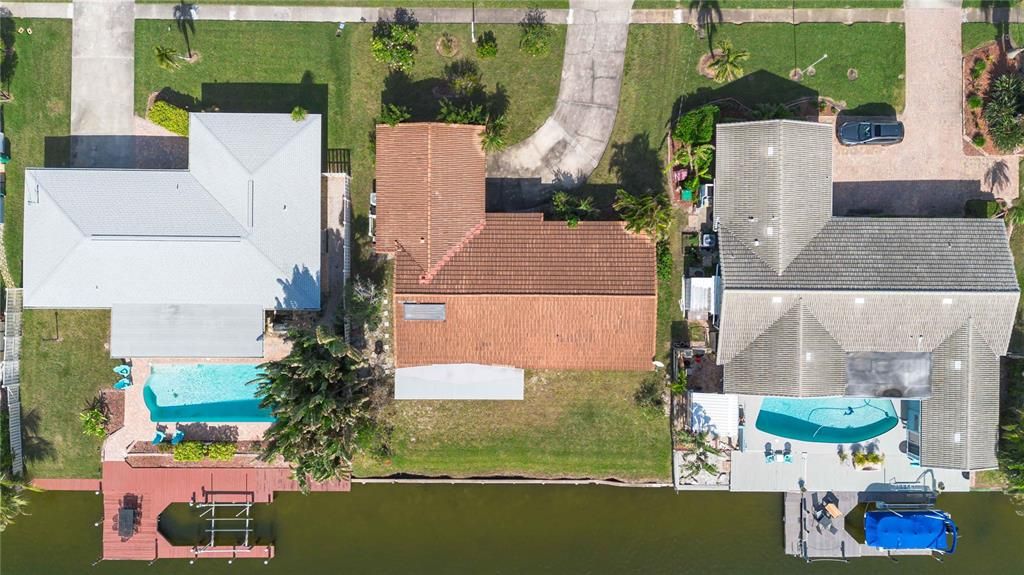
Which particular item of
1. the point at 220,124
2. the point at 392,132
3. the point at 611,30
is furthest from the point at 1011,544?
the point at 220,124

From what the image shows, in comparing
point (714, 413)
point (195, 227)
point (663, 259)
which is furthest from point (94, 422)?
point (714, 413)

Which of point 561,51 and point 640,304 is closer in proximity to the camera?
point 640,304

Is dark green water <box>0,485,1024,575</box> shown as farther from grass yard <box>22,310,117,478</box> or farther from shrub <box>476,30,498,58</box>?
shrub <box>476,30,498,58</box>

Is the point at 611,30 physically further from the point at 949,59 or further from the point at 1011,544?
the point at 1011,544

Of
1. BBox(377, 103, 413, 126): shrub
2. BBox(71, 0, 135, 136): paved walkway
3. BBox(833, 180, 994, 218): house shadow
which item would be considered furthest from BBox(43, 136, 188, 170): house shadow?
BBox(833, 180, 994, 218): house shadow

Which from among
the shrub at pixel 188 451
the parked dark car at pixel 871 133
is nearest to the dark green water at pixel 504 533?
the shrub at pixel 188 451

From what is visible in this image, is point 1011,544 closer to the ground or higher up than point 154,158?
closer to the ground

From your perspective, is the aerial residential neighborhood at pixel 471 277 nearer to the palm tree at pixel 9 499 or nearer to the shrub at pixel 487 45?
the shrub at pixel 487 45

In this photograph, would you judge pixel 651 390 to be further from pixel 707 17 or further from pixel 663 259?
pixel 707 17

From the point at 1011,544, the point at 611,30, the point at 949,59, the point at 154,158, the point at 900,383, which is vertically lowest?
the point at 1011,544
